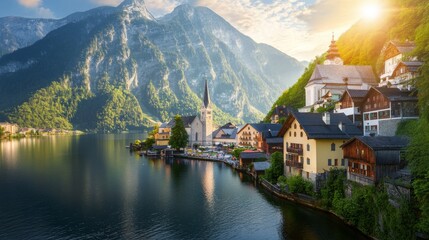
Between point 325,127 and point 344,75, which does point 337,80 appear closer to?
point 344,75

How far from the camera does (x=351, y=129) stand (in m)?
48.9

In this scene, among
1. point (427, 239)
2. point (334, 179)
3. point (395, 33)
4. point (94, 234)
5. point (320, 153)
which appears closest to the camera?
point (427, 239)

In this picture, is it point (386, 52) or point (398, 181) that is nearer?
point (398, 181)

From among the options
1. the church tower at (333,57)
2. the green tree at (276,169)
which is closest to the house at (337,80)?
the church tower at (333,57)

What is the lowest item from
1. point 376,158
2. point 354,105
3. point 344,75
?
point 376,158

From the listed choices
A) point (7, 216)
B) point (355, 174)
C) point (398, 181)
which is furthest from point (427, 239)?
point (7, 216)

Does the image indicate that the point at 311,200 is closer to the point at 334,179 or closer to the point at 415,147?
the point at 334,179

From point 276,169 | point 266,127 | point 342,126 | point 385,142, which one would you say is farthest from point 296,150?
point 266,127

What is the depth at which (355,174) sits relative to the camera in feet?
131

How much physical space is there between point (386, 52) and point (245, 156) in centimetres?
4063

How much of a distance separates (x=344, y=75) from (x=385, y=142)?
184 feet

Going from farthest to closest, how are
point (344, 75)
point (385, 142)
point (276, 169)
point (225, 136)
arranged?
point (225, 136) < point (344, 75) < point (276, 169) < point (385, 142)

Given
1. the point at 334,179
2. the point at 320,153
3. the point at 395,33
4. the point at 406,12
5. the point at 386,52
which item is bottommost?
the point at 334,179

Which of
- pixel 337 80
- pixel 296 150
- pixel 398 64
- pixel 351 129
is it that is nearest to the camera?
pixel 351 129
